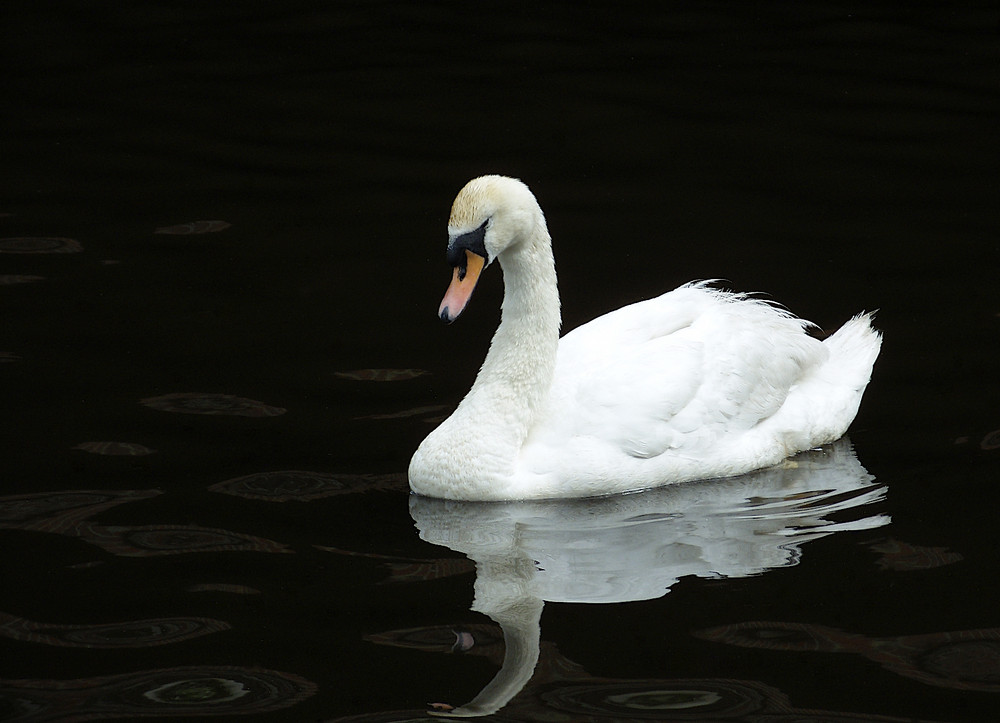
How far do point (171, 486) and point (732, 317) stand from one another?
336 cm

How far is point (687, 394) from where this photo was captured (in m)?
8.53

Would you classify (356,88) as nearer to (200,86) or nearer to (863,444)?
(200,86)

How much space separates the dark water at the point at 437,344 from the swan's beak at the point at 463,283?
112cm

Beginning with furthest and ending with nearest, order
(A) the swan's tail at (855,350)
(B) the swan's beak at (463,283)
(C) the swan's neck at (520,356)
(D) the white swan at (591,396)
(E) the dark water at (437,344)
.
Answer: (A) the swan's tail at (855,350)
(C) the swan's neck at (520,356)
(D) the white swan at (591,396)
(B) the swan's beak at (463,283)
(E) the dark water at (437,344)

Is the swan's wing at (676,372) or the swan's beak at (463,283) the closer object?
the swan's beak at (463,283)

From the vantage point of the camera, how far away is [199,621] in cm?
691

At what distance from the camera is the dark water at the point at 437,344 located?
6.62 m

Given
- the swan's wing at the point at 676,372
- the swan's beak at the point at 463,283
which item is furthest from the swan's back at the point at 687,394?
the swan's beak at the point at 463,283

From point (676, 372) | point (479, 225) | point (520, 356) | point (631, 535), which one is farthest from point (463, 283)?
point (631, 535)

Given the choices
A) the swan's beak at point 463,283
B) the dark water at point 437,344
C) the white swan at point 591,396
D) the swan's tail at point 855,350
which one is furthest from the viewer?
the swan's tail at point 855,350

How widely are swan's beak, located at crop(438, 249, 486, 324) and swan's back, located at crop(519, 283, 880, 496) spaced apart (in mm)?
875

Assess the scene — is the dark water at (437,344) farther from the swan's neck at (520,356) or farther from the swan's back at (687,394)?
the swan's neck at (520,356)

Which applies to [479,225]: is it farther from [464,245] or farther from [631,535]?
[631,535]

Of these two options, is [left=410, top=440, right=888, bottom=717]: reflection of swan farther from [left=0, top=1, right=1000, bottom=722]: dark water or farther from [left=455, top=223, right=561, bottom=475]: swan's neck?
[left=455, top=223, right=561, bottom=475]: swan's neck
